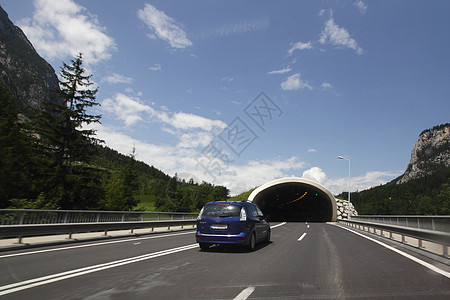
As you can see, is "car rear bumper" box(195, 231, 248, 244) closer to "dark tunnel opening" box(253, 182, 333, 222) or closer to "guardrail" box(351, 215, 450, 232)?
"guardrail" box(351, 215, 450, 232)

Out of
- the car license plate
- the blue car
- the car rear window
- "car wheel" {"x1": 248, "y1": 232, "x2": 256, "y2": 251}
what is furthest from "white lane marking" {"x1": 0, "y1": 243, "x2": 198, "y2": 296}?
"car wheel" {"x1": 248, "y1": 232, "x2": 256, "y2": 251}

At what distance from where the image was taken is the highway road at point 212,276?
4762 millimetres

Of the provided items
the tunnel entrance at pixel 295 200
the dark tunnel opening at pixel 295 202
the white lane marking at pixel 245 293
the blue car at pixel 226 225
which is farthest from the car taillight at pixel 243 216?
the dark tunnel opening at pixel 295 202

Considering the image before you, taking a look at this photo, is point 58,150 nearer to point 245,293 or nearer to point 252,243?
point 252,243

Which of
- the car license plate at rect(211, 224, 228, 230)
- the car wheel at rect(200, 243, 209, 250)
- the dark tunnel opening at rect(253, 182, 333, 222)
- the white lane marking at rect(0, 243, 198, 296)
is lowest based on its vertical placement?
the white lane marking at rect(0, 243, 198, 296)

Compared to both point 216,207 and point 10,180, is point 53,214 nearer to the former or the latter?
point 216,207

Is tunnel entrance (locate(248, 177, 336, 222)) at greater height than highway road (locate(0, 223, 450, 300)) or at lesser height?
greater

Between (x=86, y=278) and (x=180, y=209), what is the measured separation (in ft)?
310

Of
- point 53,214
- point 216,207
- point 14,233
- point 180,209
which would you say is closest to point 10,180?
point 53,214

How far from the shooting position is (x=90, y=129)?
34.8 metres

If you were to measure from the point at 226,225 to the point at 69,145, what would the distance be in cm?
2906

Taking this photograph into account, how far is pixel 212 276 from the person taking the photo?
6.05 metres

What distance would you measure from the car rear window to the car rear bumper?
58cm

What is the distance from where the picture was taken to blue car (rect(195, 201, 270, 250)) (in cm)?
948
